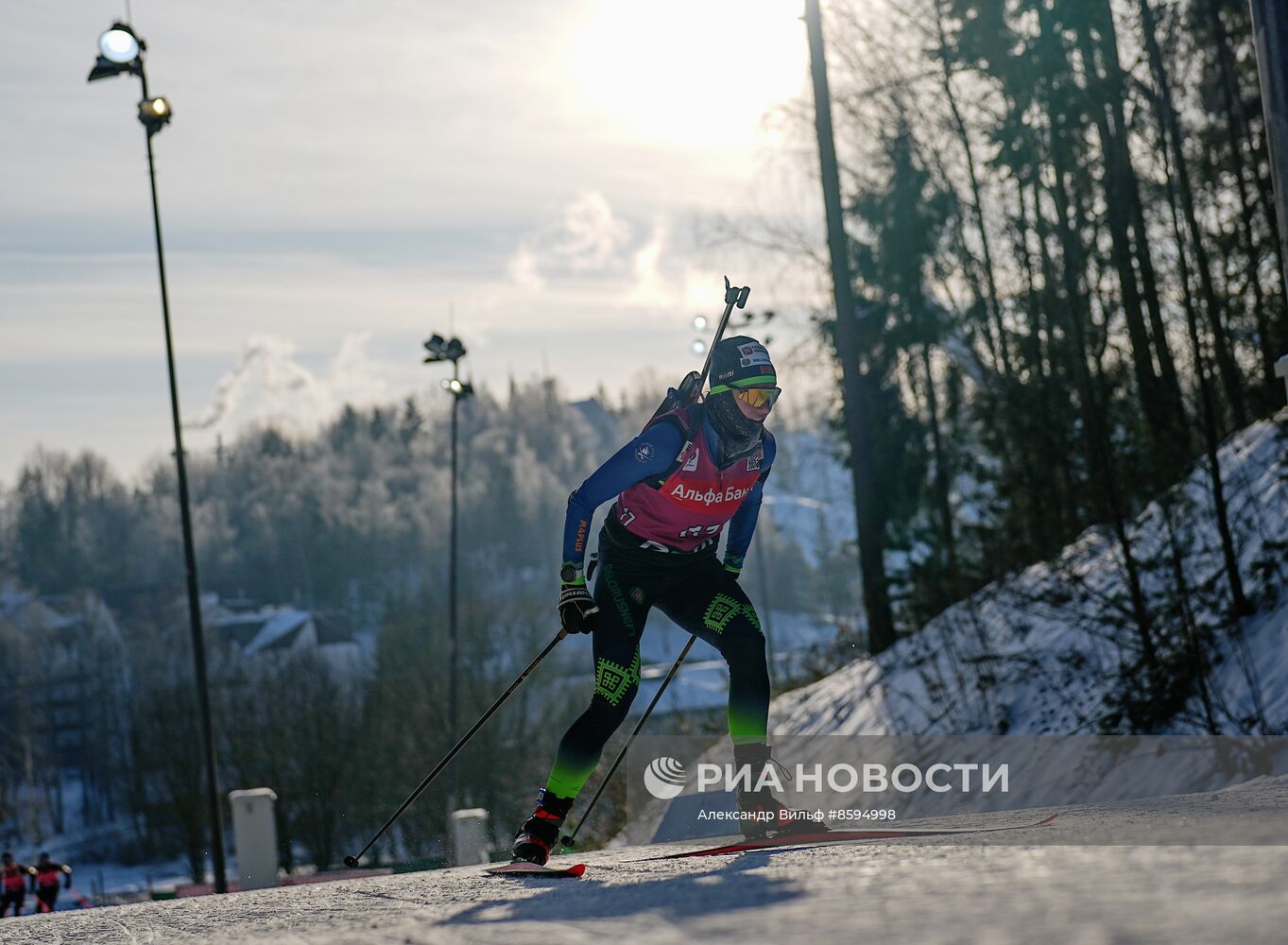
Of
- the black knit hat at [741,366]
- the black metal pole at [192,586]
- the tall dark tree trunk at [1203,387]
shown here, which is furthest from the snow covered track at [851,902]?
the black metal pole at [192,586]

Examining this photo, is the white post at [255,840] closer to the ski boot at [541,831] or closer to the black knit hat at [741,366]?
the ski boot at [541,831]

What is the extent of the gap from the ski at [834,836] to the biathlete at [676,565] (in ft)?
0.74

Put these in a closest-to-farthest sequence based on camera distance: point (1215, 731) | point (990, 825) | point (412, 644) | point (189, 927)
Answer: point (189, 927) < point (990, 825) < point (1215, 731) < point (412, 644)

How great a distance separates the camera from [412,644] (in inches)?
2108

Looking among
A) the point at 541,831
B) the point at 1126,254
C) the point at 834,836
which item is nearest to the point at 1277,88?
the point at 834,836

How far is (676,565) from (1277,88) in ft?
10.6

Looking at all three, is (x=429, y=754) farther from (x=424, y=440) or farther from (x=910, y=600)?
(x=424, y=440)

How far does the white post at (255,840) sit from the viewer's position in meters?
10.9

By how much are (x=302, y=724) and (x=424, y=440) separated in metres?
105

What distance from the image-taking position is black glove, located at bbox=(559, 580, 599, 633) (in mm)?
5078

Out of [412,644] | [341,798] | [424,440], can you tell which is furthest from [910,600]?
[424,440]

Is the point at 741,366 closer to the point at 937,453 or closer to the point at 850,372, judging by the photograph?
the point at 850,372

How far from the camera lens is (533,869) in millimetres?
4844

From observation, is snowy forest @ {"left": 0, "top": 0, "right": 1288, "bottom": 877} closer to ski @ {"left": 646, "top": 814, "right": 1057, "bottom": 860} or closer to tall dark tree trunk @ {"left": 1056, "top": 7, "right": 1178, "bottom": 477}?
tall dark tree trunk @ {"left": 1056, "top": 7, "right": 1178, "bottom": 477}
